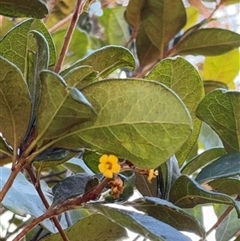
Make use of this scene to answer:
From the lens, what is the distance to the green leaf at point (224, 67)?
106 cm

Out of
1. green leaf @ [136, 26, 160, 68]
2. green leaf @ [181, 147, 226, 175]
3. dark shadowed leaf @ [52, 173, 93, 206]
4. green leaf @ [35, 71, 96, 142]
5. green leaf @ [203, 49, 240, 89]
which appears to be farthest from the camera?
green leaf @ [203, 49, 240, 89]

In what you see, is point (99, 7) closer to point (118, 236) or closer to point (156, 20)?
point (156, 20)

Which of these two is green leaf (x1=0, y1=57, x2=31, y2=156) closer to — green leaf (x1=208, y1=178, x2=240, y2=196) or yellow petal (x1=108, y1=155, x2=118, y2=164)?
yellow petal (x1=108, y1=155, x2=118, y2=164)

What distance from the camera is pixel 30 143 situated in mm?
412

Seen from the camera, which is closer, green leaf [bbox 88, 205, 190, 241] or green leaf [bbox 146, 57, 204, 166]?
green leaf [bbox 88, 205, 190, 241]

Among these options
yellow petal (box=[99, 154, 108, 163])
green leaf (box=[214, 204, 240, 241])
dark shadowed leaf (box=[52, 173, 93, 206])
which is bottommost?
green leaf (box=[214, 204, 240, 241])

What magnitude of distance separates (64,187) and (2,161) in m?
0.36

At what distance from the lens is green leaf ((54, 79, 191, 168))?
1.21 feet

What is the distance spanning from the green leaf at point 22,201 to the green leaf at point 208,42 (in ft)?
1.43

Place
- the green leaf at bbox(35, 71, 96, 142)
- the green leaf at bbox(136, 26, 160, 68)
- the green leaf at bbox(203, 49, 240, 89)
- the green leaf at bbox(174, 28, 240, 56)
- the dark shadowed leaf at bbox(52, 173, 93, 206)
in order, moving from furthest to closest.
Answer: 1. the green leaf at bbox(203, 49, 240, 89)
2. the green leaf at bbox(136, 26, 160, 68)
3. the green leaf at bbox(174, 28, 240, 56)
4. the dark shadowed leaf at bbox(52, 173, 93, 206)
5. the green leaf at bbox(35, 71, 96, 142)

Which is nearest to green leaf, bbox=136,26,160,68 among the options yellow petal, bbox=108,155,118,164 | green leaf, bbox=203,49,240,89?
green leaf, bbox=203,49,240,89

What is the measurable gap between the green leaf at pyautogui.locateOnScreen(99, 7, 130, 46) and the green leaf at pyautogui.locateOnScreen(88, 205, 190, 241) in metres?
0.76

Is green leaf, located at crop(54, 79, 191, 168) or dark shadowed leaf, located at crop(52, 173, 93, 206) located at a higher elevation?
green leaf, located at crop(54, 79, 191, 168)

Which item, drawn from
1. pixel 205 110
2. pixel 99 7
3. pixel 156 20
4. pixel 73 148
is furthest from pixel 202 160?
pixel 99 7
